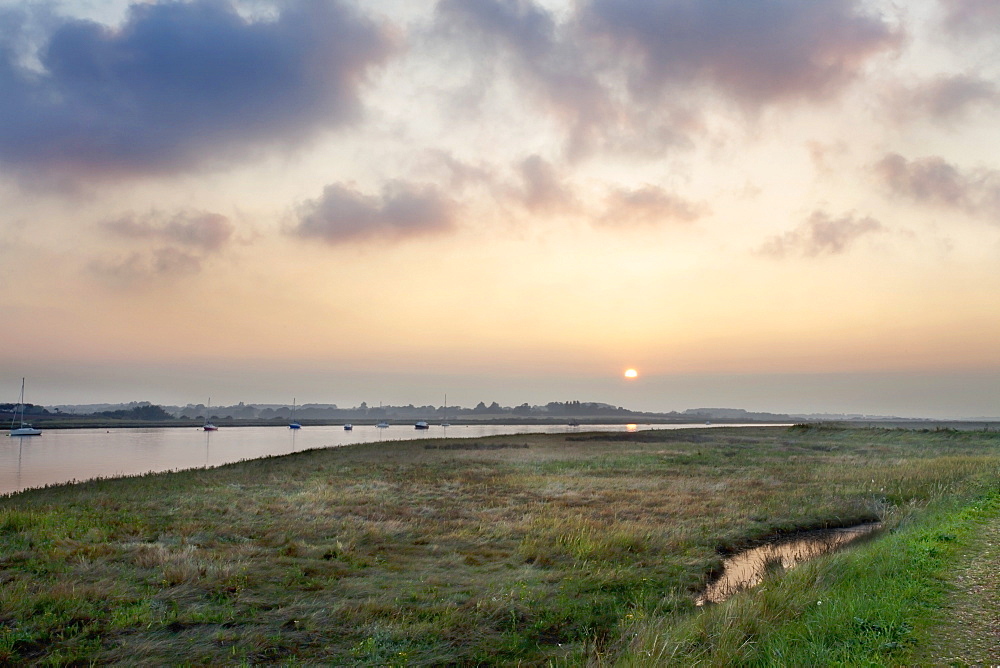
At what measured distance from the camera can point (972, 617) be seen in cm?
905

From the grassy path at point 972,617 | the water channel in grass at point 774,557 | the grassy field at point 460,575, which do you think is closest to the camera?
the grassy path at point 972,617

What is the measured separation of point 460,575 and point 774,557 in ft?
34.2

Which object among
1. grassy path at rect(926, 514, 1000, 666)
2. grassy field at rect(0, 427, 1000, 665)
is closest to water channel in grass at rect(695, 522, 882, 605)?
grassy field at rect(0, 427, 1000, 665)

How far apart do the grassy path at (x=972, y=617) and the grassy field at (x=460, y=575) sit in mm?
251

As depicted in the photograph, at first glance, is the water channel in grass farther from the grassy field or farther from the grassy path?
the grassy path

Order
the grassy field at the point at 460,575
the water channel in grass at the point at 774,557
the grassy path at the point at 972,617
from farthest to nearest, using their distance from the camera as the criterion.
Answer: the water channel in grass at the point at 774,557 → the grassy field at the point at 460,575 → the grassy path at the point at 972,617

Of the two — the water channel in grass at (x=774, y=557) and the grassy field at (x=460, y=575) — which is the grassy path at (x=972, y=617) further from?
the water channel in grass at (x=774, y=557)

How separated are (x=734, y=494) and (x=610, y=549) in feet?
45.3

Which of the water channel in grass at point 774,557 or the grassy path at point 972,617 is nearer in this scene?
the grassy path at point 972,617

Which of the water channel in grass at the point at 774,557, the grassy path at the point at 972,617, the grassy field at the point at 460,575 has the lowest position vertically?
the water channel in grass at the point at 774,557

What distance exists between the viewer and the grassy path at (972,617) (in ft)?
25.2

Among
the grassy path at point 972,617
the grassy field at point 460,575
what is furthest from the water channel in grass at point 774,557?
the grassy path at point 972,617

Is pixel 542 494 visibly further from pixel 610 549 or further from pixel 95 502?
pixel 95 502

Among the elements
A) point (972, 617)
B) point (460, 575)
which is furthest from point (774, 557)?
point (460, 575)
